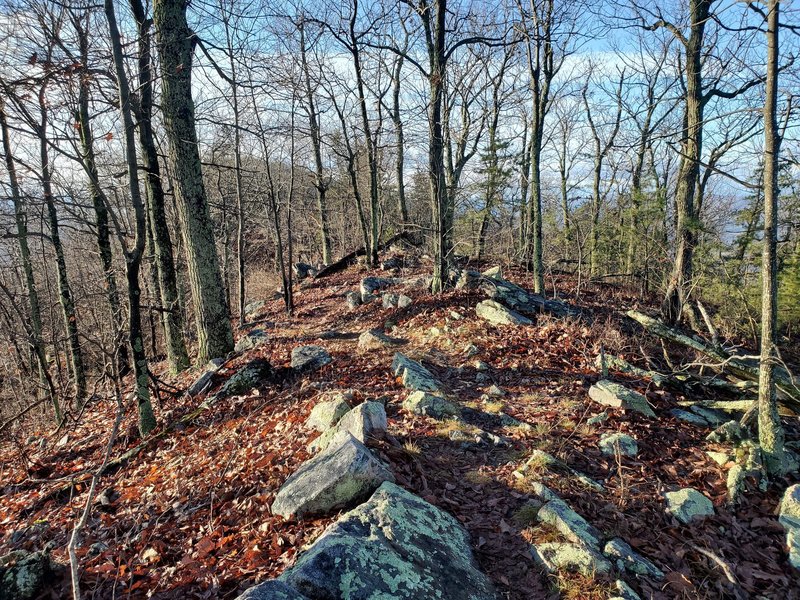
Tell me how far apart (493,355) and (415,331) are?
7.19 feet

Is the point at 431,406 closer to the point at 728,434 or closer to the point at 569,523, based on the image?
the point at 569,523

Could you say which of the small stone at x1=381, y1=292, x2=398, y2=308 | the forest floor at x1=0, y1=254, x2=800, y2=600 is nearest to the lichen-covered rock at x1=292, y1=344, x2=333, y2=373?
the forest floor at x1=0, y1=254, x2=800, y2=600

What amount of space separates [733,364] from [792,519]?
10.1 feet

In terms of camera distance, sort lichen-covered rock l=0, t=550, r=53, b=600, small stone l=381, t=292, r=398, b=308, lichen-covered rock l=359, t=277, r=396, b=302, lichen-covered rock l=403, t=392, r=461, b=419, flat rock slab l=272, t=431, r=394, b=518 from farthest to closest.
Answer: lichen-covered rock l=359, t=277, r=396, b=302, small stone l=381, t=292, r=398, b=308, lichen-covered rock l=403, t=392, r=461, b=419, flat rock slab l=272, t=431, r=394, b=518, lichen-covered rock l=0, t=550, r=53, b=600

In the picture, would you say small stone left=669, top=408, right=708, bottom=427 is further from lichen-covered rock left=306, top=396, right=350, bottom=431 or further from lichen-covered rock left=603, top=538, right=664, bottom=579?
lichen-covered rock left=306, top=396, right=350, bottom=431

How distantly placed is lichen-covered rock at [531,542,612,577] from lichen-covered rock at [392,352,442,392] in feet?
10.0

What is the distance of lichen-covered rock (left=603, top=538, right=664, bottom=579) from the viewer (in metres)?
3.27

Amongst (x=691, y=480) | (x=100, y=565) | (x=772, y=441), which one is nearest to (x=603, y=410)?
(x=691, y=480)

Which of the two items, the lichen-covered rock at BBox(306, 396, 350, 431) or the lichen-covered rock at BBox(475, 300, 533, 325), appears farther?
the lichen-covered rock at BBox(475, 300, 533, 325)

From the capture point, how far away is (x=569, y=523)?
3.50 m

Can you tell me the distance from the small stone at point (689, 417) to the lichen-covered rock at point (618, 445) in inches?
46.8

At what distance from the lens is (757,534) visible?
390 centimetres

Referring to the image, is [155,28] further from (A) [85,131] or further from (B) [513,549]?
(B) [513,549]

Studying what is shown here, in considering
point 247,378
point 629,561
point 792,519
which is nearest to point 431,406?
point 629,561
